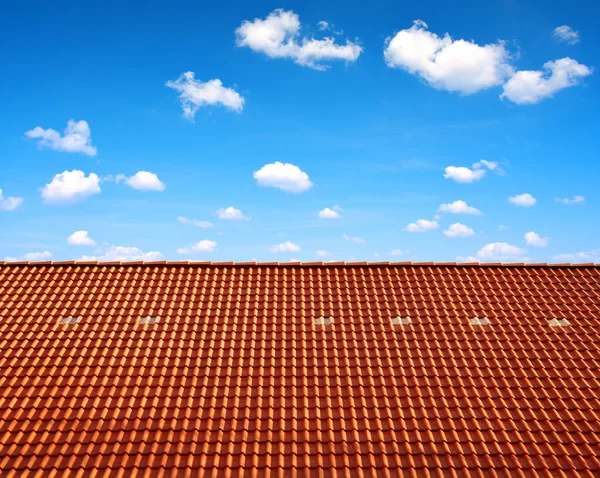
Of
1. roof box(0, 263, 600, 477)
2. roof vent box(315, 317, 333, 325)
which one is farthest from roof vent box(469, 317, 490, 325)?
roof vent box(315, 317, 333, 325)

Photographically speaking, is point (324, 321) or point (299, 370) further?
point (324, 321)

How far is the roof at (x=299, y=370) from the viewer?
20.8ft

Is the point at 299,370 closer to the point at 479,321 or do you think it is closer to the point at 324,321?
the point at 324,321

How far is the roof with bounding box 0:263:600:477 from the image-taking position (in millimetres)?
6340

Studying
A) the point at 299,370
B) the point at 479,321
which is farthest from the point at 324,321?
the point at 479,321

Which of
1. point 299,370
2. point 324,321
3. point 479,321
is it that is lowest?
point 299,370

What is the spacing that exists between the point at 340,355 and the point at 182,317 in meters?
3.48

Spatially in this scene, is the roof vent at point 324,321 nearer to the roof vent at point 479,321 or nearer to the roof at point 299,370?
the roof at point 299,370

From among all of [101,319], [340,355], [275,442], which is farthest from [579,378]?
[101,319]

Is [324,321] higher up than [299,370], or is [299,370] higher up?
[324,321]

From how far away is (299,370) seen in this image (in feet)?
26.2

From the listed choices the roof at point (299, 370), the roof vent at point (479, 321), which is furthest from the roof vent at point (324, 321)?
the roof vent at point (479, 321)

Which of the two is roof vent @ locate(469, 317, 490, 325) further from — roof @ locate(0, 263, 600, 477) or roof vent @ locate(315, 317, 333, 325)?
roof vent @ locate(315, 317, 333, 325)

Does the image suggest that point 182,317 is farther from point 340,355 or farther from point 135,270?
point 340,355
